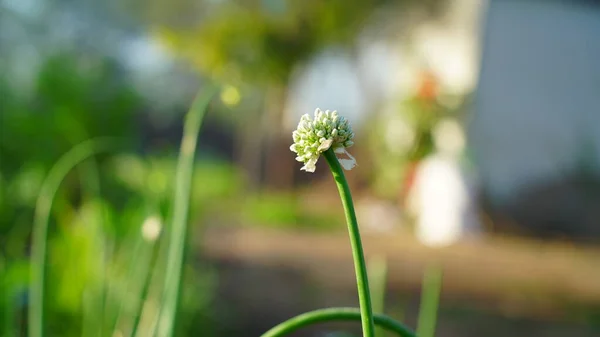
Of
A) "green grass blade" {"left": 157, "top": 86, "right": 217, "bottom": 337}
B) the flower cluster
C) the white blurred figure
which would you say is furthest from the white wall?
the flower cluster

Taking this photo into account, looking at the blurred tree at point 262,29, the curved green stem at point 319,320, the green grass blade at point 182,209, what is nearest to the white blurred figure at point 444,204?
the blurred tree at point 262,29

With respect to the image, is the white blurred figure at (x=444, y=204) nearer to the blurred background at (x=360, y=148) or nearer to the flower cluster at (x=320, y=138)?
the blurred background at (x=360, y=148)

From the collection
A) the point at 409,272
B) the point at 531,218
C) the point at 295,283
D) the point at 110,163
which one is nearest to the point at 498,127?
the point at 531,218

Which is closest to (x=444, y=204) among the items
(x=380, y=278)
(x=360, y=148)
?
(x=360, y=148)

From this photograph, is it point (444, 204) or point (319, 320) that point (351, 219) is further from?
point (444, 204)

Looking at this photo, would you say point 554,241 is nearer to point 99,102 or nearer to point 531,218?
point 531,218

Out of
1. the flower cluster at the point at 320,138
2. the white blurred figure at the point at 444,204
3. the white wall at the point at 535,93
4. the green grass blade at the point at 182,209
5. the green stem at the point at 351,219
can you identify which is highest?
the white wall at the point at 535,93
